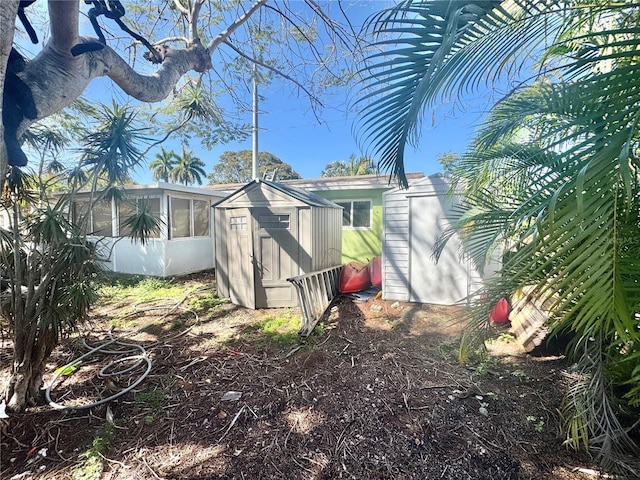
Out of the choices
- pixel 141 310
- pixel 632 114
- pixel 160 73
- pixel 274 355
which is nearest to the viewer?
pixel 632 114

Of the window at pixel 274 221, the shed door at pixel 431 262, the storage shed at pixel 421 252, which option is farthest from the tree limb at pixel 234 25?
the shed door at pixel 431 262

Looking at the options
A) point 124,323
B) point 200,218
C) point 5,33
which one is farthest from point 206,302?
point 5,33

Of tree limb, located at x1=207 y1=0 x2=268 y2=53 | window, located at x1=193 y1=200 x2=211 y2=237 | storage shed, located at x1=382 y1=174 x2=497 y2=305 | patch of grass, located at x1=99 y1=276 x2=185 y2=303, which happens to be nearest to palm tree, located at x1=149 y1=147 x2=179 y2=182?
window, located at x1=193 y1=200 x2=211 y2=237

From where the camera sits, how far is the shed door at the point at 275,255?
502 cm

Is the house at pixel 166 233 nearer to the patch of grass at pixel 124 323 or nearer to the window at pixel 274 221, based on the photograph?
the patch of grass at pixel 124 323

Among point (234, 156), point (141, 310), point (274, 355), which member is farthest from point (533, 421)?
point (234, 156)

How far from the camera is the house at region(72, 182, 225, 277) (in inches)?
289

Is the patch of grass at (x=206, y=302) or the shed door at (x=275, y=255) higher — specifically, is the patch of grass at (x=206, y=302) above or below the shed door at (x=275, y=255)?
below

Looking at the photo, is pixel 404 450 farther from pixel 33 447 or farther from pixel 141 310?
pixel 141 310

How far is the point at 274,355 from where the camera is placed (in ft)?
10.9

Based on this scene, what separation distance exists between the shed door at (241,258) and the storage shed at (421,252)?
2.67 m

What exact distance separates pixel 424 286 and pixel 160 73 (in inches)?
200

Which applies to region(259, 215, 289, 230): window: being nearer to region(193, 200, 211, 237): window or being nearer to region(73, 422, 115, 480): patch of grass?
region(73, 422, 115, 480): patch of grass

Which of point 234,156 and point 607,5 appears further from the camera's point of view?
point 234,156
